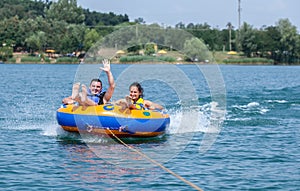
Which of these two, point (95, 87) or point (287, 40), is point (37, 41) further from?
point (95, 87)

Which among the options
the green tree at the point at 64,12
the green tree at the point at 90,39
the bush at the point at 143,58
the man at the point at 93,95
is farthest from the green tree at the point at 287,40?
the man at the point at 93,95

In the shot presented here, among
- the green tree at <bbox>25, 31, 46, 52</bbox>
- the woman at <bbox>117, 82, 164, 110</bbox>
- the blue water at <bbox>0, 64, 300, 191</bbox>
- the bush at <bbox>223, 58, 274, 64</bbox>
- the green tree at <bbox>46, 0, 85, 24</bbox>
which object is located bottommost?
the bush at <bbox>223, 58, 274, 64</bbox>

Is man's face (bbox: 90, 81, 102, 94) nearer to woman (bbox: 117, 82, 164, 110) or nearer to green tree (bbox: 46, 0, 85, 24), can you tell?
woman (bbox: 117, 82, 164, 110)

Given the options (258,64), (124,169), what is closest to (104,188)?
(124,169)

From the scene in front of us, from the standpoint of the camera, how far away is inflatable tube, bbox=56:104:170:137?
13312mm

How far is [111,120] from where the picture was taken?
1330 centimetres

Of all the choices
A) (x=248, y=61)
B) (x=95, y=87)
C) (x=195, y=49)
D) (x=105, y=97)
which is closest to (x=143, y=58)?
(x=195, y=49)

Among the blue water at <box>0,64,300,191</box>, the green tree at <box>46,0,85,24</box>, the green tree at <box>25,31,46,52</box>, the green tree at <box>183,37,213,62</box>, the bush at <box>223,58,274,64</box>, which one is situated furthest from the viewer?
the green tree at <box>46,0,85,24</box>

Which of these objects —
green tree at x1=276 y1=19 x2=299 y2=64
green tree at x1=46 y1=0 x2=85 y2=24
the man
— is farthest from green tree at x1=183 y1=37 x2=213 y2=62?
green tree at x1=46 y1=0 x2=85 y2=24

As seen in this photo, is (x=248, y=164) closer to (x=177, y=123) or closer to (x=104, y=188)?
(x=104, y=188)

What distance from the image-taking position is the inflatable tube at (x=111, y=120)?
1331 cm

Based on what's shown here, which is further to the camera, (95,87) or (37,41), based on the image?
(37,41)

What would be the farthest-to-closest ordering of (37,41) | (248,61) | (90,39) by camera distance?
(248,61) < (90,39) < (37,41)

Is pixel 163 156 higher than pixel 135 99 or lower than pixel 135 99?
lower
